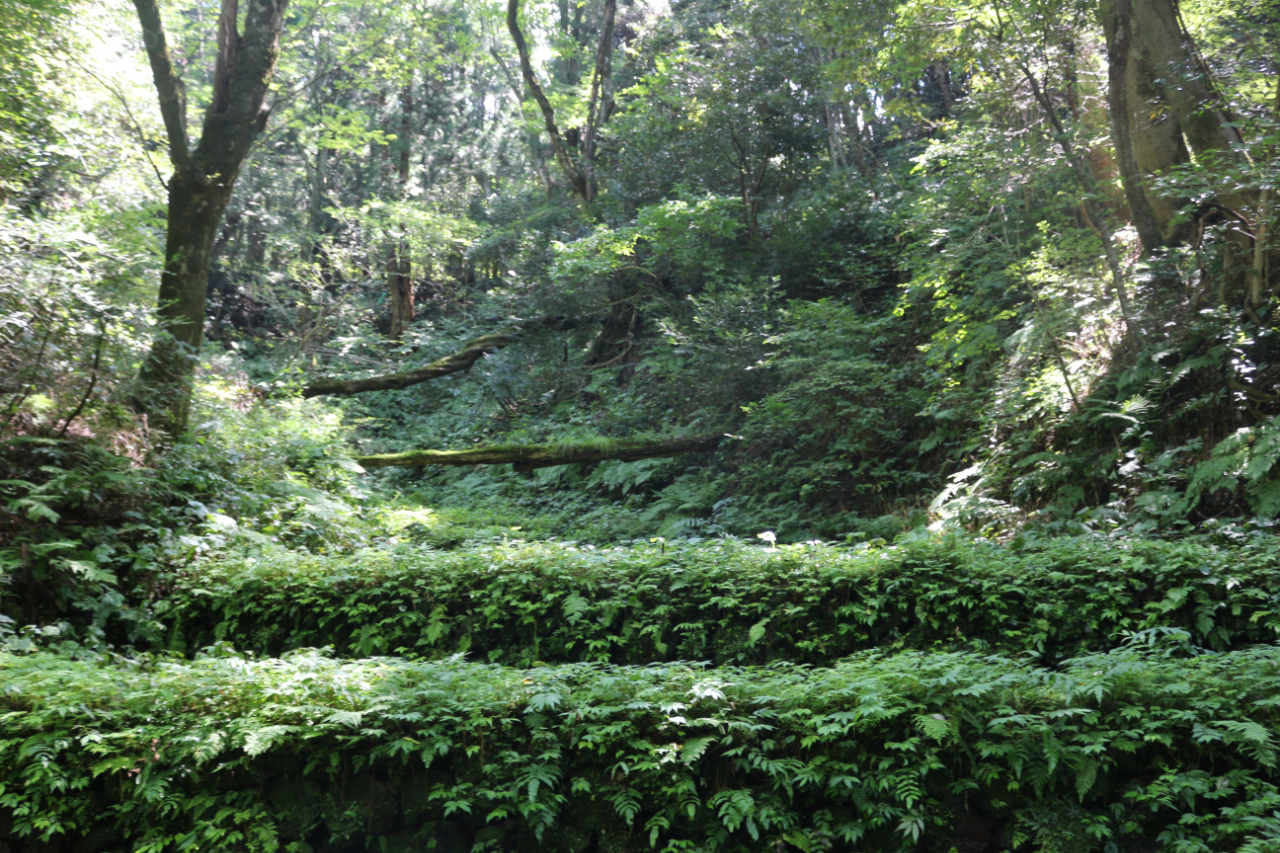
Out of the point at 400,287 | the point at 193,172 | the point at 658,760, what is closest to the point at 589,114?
the point at 400,287

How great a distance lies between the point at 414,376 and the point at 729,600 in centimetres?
1090

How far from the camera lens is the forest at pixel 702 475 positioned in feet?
10.5

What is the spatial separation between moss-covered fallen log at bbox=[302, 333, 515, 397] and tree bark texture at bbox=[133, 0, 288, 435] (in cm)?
445

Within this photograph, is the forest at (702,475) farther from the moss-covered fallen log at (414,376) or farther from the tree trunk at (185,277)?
the moss-covered fallen log at (414,376)

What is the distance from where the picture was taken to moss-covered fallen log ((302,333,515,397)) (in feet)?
43.4

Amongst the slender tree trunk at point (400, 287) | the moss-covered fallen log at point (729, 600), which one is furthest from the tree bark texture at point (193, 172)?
the slender tree trunk at point (400, 287)

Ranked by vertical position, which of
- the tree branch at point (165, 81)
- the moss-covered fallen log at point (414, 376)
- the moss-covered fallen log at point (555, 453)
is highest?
the tree branch at point (165, 81)

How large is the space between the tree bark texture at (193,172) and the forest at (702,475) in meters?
0.05

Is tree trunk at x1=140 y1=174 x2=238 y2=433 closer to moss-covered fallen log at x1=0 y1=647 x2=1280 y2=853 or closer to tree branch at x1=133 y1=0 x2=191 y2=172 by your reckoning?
tree branch at x1=133 y1=0 x2=191 y2=172

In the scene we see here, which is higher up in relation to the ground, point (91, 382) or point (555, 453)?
point (91, 382)

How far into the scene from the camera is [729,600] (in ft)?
16.7

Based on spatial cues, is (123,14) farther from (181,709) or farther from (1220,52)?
(1220,52)

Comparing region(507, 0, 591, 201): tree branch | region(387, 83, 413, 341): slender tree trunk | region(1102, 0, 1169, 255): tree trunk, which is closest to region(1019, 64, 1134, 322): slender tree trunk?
region(1102, 0, 1169, 255): tree trunk

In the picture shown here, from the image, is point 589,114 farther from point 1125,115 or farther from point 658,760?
point 658,760
